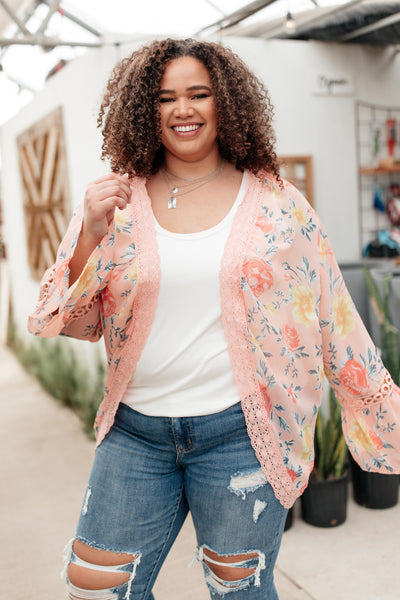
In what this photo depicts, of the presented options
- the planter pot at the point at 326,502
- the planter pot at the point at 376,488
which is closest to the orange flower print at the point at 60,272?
the planter pot at the point at 326,502

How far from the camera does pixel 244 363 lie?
1378 millimetres

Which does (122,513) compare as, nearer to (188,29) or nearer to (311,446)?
(311,446)

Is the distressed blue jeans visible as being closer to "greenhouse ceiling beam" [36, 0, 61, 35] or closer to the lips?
the lips

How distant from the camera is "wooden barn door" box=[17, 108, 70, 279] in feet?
16.2

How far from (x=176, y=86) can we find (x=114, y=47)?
2582 millimetres

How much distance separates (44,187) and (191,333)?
14.7ft

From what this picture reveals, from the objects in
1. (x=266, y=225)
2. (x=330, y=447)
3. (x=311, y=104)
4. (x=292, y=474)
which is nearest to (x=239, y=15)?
(x=311, y=104)

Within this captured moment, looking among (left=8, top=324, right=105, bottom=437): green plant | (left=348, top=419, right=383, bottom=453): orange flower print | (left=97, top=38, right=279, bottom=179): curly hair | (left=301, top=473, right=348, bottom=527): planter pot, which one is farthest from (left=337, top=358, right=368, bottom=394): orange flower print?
(left=8, top=324, right=105, bottom=437): green plant

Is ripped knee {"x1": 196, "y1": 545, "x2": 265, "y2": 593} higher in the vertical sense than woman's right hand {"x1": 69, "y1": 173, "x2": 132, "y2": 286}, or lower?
lower

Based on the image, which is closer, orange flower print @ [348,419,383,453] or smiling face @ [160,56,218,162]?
smiling face @ [160,56,218,162]

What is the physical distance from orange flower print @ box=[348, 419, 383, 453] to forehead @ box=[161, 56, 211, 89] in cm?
93

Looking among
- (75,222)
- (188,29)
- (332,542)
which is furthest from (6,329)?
(75,222)

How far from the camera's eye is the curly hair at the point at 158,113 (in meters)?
1.46

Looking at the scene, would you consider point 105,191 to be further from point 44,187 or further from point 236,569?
point 44,187
